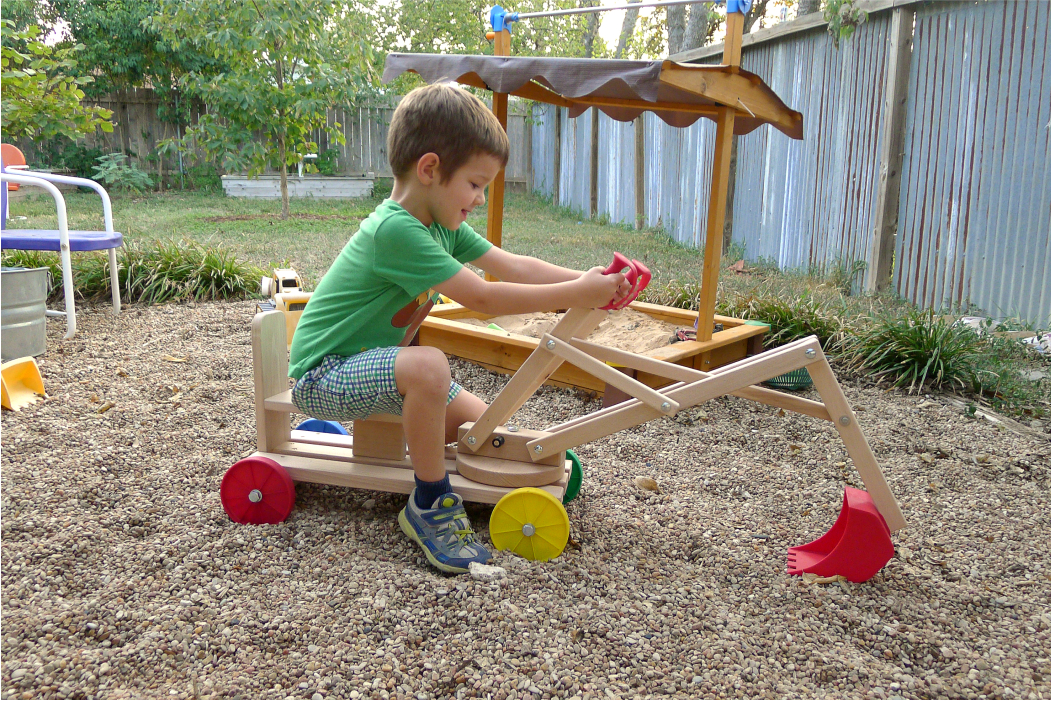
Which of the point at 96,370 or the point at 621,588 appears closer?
the point at 621,588

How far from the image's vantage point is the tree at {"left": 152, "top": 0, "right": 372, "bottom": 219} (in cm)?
848

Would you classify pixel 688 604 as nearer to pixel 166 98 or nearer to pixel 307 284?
pixel 307 284

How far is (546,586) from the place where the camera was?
6.20 feet

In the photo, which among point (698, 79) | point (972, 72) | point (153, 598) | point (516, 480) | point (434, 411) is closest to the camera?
point (153, 598)

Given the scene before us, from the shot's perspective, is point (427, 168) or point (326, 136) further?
point (326, 136)

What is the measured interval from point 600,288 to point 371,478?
87 centimetres

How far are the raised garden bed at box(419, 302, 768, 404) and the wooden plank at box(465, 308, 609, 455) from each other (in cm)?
117

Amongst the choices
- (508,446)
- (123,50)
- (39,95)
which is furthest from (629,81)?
(123,50)

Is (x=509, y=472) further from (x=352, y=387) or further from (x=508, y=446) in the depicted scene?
(x=352, y=387)

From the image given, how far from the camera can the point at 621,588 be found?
1917mm

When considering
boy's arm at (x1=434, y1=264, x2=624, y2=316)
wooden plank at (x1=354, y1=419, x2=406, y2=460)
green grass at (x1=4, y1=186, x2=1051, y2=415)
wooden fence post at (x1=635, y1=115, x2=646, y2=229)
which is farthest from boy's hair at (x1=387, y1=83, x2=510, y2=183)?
wooden fence post at (x1=635, y1=115, x2=646, y2=229)

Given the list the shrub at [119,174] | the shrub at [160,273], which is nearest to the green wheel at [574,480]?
the shrub at [160,273]

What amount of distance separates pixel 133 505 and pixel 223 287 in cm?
330

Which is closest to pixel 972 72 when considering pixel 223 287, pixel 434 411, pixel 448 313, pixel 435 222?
pixel 448 313
